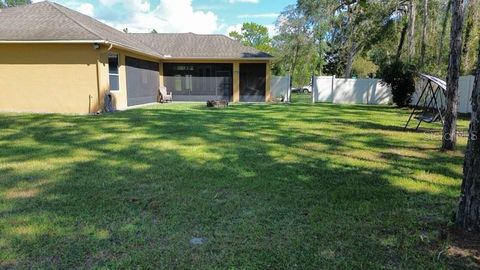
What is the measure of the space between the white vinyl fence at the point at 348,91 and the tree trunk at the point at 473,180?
18.9 metres

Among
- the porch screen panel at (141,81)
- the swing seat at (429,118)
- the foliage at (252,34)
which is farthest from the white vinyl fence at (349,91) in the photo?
the foliage at (252,34)

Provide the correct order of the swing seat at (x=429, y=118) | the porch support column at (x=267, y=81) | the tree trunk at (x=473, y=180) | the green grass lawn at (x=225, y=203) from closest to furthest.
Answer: the green grass lawn at (x=225, y=203) < the tree trunk at (x=473, y=180) < the swing seat at (x=429, y=118) < the porch support column at (x=267, y=81)

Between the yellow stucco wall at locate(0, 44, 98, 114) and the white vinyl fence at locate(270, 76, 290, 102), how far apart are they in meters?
12.5

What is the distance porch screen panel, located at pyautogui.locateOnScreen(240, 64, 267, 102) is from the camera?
21.6 metres

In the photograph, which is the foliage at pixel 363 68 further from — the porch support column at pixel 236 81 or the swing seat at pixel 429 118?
the swing seat at pixel 429 118

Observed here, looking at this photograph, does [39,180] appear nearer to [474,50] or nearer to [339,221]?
[339,221]

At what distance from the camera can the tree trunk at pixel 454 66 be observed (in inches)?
254

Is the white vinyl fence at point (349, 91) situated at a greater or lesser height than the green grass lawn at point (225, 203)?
greater

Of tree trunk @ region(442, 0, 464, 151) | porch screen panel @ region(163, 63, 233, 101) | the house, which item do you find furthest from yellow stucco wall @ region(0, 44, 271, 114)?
tree trunk @ region(442, 0, 464, 151)

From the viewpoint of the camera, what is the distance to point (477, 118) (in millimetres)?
3092

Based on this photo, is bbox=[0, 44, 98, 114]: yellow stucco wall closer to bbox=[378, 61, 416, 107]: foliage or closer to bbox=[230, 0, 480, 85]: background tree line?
bbox=[230, 0, 480, 85]: background tree line

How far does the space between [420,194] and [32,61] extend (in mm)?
13483

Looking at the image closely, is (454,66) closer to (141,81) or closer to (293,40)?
(141,81)

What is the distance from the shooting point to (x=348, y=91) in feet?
71.8
